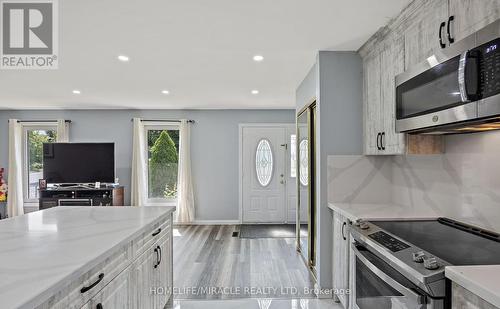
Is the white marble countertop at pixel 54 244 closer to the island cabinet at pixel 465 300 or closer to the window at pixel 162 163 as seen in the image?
the island cabinet at pixel 465 300

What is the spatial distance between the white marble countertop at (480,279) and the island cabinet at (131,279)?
149 cm

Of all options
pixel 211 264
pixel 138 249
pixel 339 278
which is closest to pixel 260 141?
pixel 211 264

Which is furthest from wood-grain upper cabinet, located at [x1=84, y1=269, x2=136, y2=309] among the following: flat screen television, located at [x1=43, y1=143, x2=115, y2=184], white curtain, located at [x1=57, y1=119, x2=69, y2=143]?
white curtain, located at [x1=57, y1=119, x2=69, y2=143]

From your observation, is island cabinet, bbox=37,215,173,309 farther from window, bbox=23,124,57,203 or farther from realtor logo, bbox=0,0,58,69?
window, bbox=23,124,57,203

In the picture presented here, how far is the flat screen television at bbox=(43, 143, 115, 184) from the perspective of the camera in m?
5.56

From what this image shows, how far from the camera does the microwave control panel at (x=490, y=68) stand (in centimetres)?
123

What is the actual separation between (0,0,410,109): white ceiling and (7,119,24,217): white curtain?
68.9 inches

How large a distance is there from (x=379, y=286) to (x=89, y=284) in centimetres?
151

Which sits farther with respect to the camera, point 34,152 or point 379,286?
point 34,152

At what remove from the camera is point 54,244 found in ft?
5.04

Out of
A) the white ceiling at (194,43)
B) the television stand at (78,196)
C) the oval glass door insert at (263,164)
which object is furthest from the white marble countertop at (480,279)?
the television stand at (78,196)

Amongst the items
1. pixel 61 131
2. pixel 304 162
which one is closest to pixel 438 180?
pixel 304 162

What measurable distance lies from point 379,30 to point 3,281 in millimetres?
2760

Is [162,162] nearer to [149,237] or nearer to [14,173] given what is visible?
[14,173]
